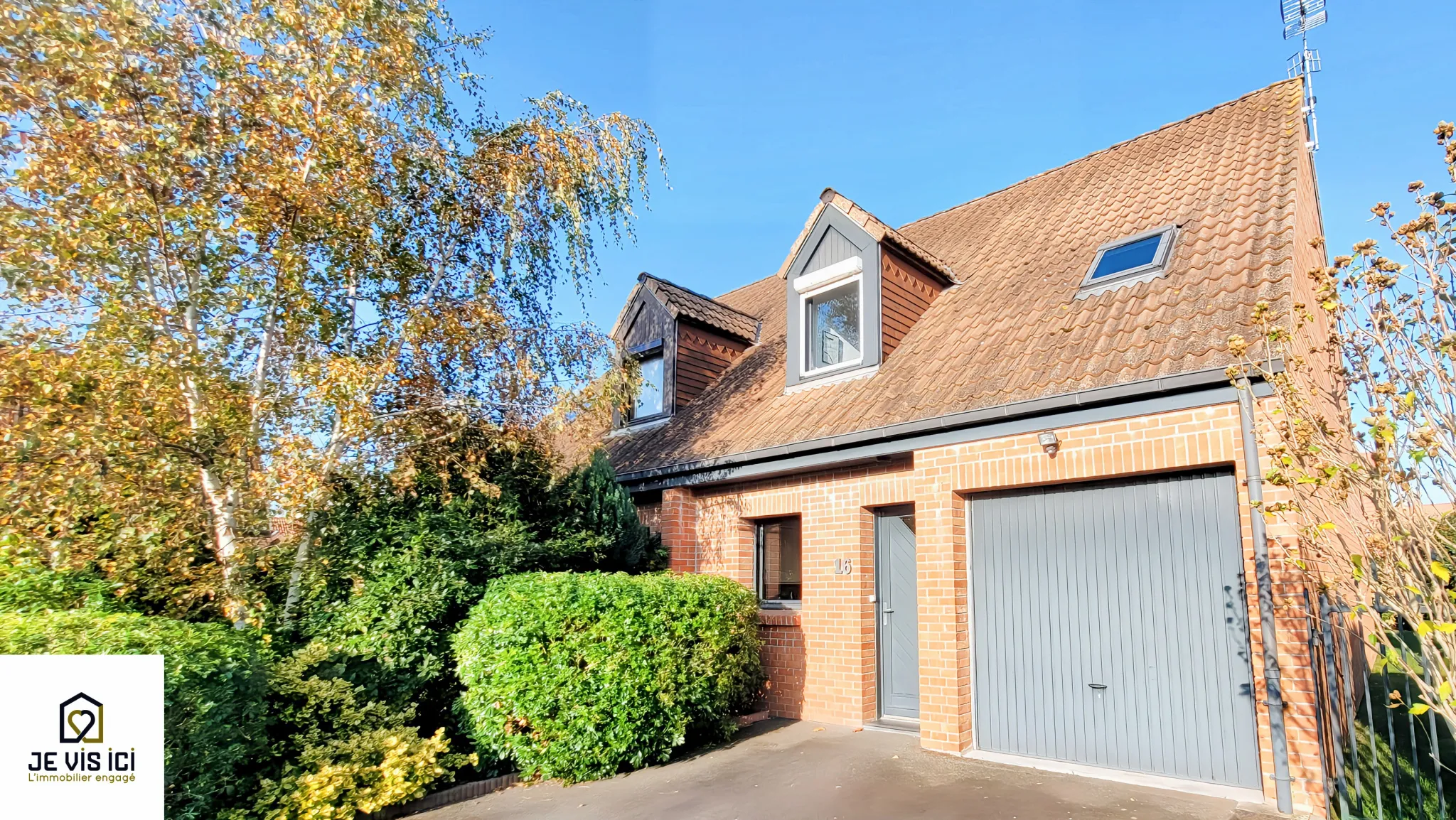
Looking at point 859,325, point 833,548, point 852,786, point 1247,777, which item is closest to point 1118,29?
point 859,325

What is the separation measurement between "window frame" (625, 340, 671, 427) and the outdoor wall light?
6.55 meters

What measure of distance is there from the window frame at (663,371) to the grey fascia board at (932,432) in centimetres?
179

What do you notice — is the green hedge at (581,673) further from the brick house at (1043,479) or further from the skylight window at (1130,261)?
the skylight window at (1130,261)

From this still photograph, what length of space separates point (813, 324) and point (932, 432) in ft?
11.3

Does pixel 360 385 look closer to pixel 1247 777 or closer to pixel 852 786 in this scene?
pixel 852 786

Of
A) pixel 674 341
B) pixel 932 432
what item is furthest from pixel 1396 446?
pixel 674 341

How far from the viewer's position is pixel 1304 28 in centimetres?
1139

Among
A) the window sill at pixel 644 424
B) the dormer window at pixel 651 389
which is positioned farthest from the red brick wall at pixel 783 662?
the dormer window at pixel 651 389

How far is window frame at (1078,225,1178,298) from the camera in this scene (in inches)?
293

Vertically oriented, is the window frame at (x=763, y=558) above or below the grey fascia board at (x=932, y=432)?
below

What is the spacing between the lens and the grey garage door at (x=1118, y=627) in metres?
5.68

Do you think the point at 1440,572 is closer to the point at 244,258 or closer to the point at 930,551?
the point at 930,551

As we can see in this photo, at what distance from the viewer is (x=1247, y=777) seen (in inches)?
214

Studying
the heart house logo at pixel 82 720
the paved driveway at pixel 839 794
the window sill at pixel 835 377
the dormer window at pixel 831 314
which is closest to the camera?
the heart house logo at pixel 82 720
